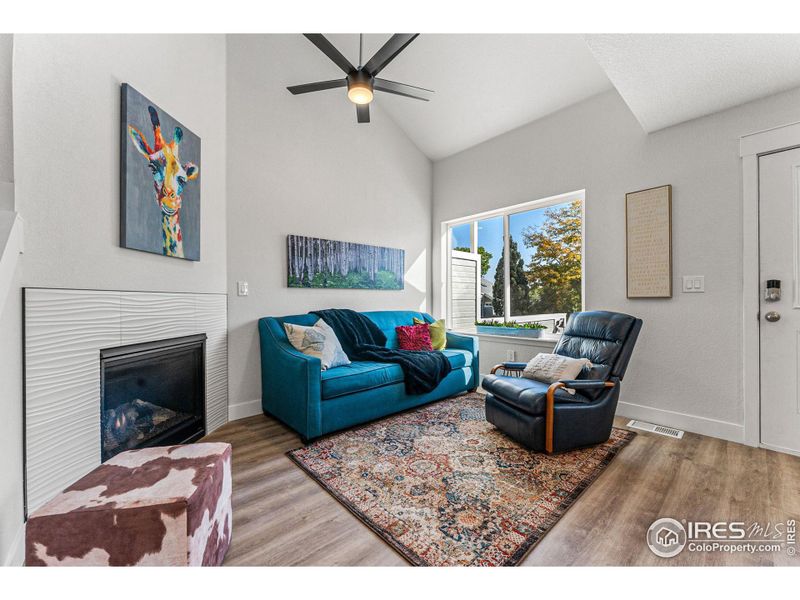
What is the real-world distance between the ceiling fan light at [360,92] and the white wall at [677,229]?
2.00m

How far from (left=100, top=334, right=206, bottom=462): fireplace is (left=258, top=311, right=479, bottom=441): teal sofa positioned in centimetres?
50

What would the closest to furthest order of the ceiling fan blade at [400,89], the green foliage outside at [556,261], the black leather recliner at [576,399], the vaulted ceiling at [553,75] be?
the vaulted ceiling at [553,75] < the black leather recliner at [576,399] < the ceiling fan blade at [400,89] < the green foliage outside at [556,261]

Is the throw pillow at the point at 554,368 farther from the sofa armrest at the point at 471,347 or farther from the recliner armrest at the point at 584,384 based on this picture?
the sofa armrest at the point at 471,347

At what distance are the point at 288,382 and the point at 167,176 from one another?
1602 mm

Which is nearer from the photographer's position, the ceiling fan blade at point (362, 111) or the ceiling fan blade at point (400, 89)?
the ceiling fan blade at point (400, 89)

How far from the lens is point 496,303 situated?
4.28m

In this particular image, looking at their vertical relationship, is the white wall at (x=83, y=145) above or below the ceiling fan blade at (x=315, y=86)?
below

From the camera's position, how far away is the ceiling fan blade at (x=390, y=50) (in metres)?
1.97

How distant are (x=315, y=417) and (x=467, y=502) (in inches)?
45.8

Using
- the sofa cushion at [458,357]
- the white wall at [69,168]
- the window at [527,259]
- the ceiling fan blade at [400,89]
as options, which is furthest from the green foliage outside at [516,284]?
the white wall at [69,168]

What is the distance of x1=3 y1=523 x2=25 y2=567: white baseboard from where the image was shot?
1211mm

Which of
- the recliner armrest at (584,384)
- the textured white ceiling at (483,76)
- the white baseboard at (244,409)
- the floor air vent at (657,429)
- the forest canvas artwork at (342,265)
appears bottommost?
the floor air vent at (657,429)

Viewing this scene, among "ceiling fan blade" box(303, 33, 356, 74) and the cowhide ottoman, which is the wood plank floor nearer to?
the cowhide ottoman
